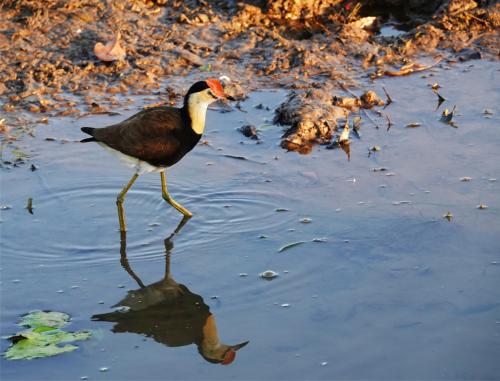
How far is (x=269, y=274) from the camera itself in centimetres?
525

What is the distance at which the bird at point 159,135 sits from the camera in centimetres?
596

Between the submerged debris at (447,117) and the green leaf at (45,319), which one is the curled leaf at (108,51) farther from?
the green leaf at (45,319)

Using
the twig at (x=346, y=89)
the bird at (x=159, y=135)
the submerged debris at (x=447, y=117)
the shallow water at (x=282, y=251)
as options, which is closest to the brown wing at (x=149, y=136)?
the bird at (x=159, y=135)

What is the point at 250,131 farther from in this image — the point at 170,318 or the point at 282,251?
the point at 170,318

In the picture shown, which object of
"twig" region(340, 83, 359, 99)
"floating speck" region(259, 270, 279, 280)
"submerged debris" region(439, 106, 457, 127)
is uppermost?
"twig" region(340, 83, 359, 99)

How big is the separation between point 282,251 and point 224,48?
11.7 feet

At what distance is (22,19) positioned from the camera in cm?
845

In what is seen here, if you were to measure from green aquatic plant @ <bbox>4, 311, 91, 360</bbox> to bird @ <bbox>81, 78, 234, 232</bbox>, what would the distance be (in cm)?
126

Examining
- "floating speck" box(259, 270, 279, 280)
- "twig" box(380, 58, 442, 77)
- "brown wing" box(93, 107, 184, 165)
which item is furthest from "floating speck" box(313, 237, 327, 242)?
"twig" box(380, 58, 442, 77)

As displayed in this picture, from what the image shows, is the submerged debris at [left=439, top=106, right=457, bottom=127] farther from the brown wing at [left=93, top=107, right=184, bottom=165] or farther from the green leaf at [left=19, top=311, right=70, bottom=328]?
the green leaf at [left=19, top=311, right=70, bottom=328]

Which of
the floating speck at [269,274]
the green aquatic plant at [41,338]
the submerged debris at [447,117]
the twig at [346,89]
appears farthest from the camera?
the twig at [346,89]

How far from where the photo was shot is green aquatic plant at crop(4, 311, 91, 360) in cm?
445

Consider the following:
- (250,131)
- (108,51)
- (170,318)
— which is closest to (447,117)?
(250,131)

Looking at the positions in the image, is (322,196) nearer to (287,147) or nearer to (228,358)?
(287,147)
